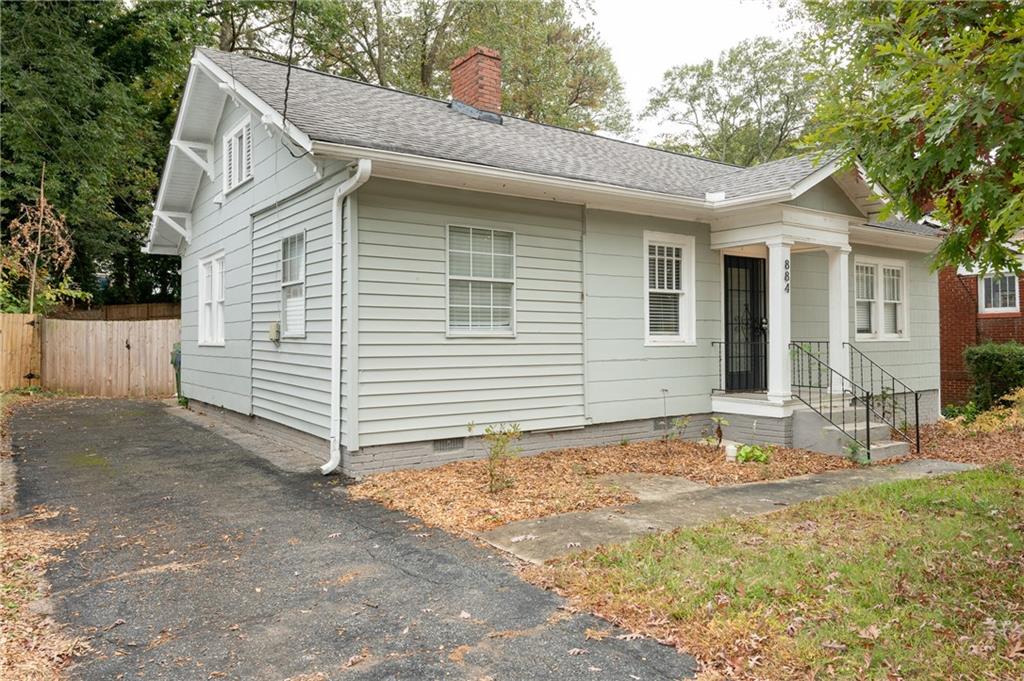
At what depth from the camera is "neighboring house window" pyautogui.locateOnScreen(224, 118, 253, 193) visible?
1053 centimetres

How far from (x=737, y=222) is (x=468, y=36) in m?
15.2

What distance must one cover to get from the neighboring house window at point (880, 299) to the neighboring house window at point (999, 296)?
357 cm

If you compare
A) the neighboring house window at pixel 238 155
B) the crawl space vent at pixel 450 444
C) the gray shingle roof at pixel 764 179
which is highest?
the neighboring house window at pixel 238 155

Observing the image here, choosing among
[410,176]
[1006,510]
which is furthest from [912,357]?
[410,176]

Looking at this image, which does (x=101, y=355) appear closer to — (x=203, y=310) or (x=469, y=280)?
(x=203, y=310)

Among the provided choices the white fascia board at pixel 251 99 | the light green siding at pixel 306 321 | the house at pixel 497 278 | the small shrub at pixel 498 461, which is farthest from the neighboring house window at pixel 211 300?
the small shrub at pixel 498 461

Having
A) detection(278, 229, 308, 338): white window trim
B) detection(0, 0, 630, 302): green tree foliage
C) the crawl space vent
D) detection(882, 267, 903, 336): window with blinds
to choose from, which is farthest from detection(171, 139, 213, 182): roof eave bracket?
detection(882, 267, 903, 336): window with blinds

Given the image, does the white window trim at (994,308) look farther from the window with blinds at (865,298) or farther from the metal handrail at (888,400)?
the metal handrail at (888,400)

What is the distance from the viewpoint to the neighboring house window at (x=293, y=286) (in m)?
8.55

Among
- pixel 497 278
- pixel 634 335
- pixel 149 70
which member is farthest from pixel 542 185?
pixel 149 70

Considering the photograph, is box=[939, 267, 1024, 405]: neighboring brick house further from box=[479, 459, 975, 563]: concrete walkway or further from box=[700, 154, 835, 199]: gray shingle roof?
box=[479, 459, 975, 563]: concrete walkway

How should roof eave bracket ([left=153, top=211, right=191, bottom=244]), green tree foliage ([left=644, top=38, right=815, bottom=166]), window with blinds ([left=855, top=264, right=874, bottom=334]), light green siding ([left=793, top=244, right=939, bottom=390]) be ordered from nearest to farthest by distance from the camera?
1. light green siding ([left=793, top=244, right=939, bottom=390])
2. window with blinds ([left=855, top=264, right=874, bottom=334])
3. roof eave bracket ([left=153, top=211, right=191, bottom=244])
4. green tree foliage ([left=644, top=38, right=815, bottom=166])

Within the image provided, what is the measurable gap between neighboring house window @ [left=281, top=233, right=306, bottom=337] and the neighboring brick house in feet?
44.0

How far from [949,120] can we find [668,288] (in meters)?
6.11
